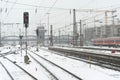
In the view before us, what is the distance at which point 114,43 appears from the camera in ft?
179

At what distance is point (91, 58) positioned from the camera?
27047 millimetres

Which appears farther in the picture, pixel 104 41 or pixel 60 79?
pixel 104 41

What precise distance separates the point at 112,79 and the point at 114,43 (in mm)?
42107

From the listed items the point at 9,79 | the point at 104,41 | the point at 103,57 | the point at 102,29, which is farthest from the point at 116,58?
the point at 102,29

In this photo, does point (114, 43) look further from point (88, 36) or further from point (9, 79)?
point (88, 36)

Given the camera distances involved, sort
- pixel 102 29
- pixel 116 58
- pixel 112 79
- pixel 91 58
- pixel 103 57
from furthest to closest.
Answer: pixel 102 29, pixel 91 58, pixel 103 57, pixel 116 58, pixel 112 79

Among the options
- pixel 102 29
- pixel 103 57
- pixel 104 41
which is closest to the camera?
pixel 103 57

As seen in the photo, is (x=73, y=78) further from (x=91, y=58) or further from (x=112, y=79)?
(x=91, y=58)

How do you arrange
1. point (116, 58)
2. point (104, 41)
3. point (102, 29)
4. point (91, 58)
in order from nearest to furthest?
point (116, 58)
point (91, 58)
point (104, 41)
point (102, 29)

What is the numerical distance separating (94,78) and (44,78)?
289cm

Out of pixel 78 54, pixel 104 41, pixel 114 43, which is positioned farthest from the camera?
pixel 104 41

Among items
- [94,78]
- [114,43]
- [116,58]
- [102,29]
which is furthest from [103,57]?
[102,29]

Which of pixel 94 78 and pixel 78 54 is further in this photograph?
pixel 78 54

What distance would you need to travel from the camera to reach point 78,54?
33.1 m
